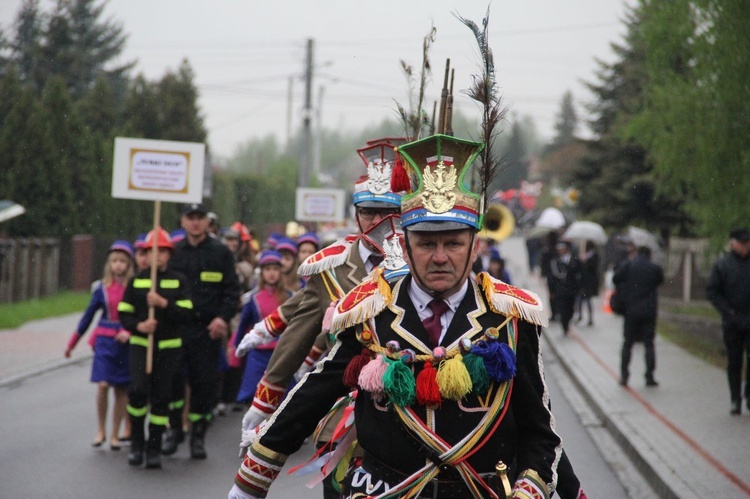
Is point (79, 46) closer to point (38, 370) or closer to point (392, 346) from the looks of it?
point (38, 370)

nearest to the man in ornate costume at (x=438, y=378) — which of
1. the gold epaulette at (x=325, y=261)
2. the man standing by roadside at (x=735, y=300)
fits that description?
the gold epaulette at (x=325, y=261)

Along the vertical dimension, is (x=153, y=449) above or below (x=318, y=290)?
below

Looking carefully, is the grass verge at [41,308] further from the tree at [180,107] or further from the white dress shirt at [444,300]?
the white dress shirt at [444,300]

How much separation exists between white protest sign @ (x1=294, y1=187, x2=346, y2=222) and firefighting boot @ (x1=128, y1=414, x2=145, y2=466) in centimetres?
1783

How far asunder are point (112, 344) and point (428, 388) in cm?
683

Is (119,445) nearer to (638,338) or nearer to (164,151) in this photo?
(164,151)

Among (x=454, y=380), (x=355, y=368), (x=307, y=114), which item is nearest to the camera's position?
(x=454, y=380)

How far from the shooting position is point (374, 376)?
3646 millimetres

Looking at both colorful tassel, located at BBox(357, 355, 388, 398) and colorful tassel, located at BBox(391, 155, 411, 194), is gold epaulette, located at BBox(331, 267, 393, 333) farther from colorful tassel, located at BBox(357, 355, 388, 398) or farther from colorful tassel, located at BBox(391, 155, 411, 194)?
colorful tassel, located at BBox(391, 155, 411, 194)

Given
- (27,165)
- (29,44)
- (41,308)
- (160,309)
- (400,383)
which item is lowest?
(41,308)

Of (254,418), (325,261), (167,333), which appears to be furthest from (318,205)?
(254,418)

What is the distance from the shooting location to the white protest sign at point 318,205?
26984 mm

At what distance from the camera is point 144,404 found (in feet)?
30.1

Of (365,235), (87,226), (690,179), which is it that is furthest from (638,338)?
(87,226)
